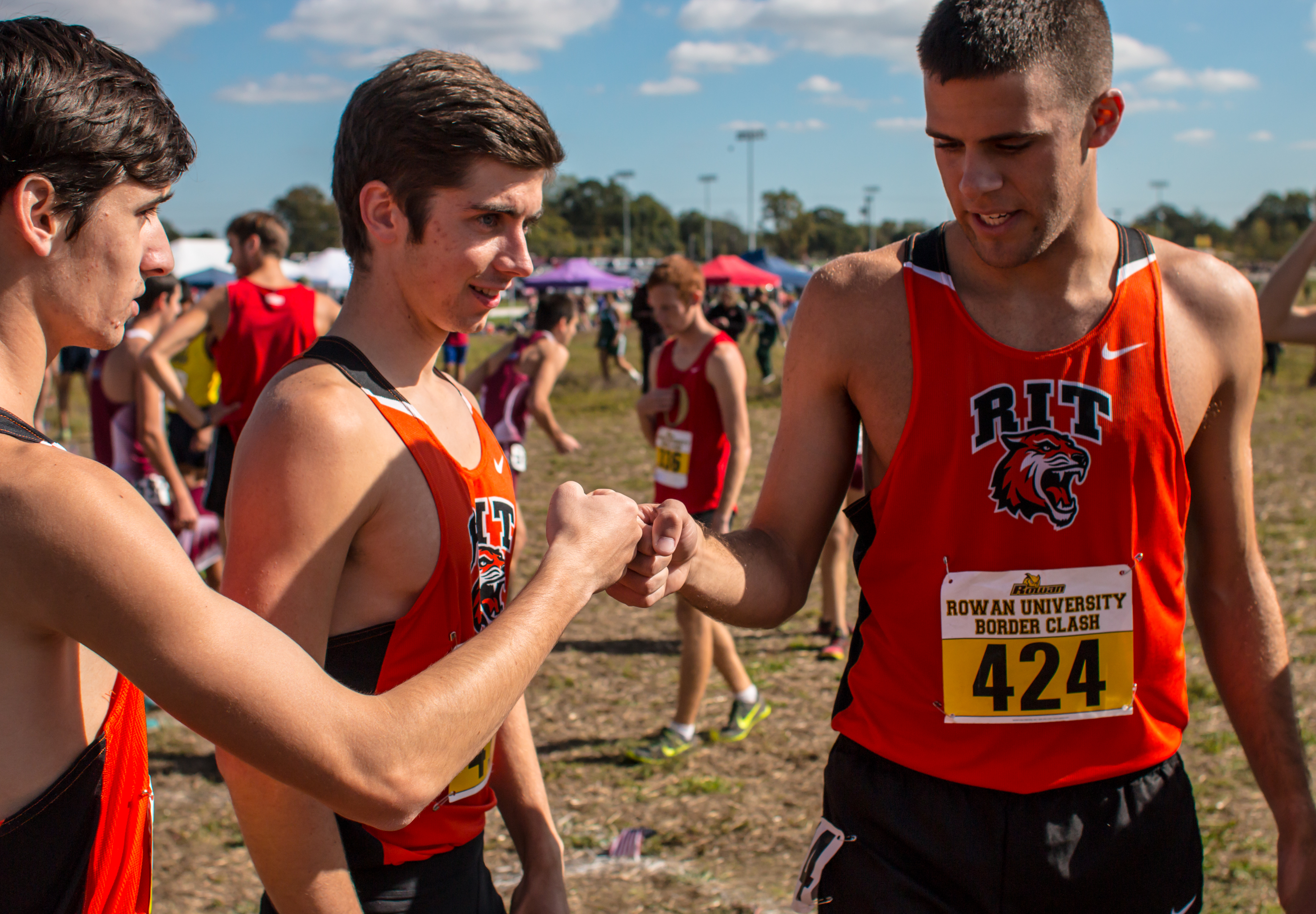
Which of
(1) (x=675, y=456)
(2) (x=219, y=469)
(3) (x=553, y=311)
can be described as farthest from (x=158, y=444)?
(1) (x=675, y=456)

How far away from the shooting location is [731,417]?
5371 mm

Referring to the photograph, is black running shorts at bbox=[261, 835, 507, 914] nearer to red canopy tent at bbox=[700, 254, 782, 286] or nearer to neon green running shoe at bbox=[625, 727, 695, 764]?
neon green running shoe at bbox=[625, 727, 695, 764]

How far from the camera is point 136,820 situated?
1.48 meters

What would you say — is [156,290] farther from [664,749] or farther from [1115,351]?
[1115,351]

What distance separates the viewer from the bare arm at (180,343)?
5.62 m

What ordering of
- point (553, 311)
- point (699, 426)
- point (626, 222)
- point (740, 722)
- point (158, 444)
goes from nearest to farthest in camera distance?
point (740, 722) → point (699, 426) → point (158, 444) → point (553, 311) → point (626, 222)

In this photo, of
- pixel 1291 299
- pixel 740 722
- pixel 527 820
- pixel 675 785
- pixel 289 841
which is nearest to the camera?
pixel 289 841

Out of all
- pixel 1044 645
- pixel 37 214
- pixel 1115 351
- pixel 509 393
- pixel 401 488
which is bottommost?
pixel 1044 645

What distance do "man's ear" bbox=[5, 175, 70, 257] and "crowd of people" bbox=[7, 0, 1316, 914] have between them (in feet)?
0.15

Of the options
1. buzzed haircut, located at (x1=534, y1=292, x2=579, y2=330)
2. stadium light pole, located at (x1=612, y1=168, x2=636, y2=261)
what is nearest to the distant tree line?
stadium light pole, located at (x1=612, y1=168, x2=636, y2=261)

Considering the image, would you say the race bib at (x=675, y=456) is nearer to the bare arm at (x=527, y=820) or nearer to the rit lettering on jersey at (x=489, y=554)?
the bare arm at (x=527, y=820)

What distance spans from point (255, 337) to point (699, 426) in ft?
8.47

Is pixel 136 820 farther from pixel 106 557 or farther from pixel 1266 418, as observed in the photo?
pixel 1266 418

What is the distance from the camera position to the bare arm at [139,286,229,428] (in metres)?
5.62
